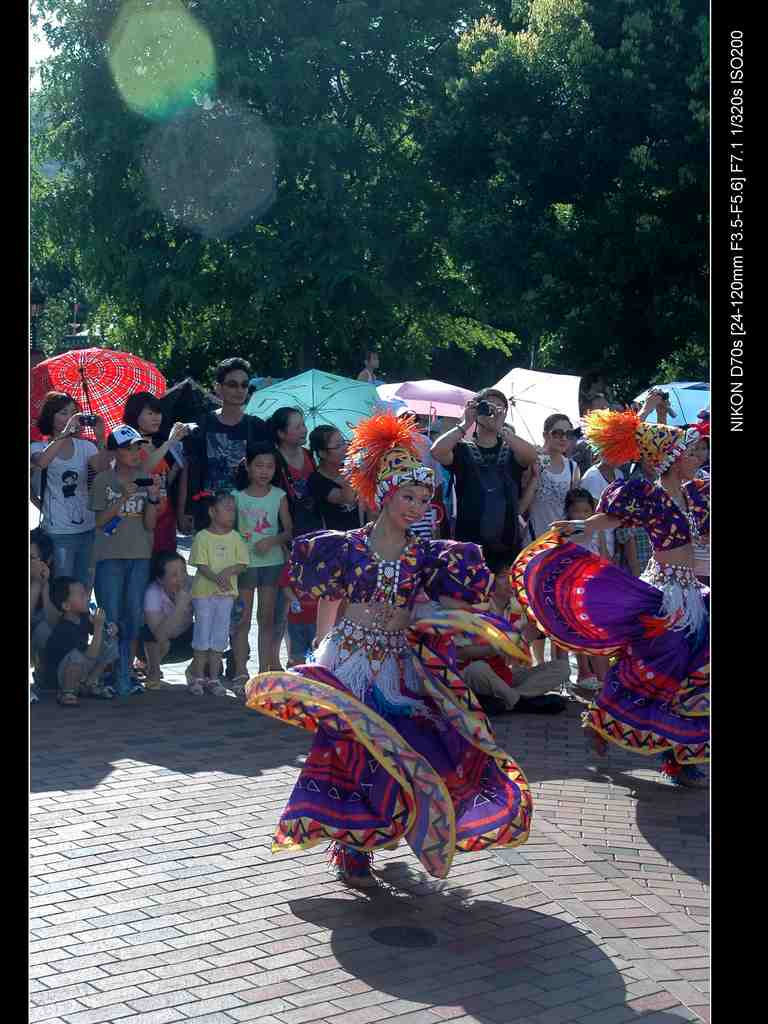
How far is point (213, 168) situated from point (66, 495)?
20560mm

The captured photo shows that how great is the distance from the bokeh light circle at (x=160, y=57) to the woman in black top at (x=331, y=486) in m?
20.3

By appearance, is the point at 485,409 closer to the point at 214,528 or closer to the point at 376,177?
the point at 214,528

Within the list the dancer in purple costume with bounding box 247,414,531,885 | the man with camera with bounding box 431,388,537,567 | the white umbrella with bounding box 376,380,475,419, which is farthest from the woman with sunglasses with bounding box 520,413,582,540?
the white umbrella with bounding box 376,380,475,419

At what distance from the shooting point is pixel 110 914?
17.6 ft

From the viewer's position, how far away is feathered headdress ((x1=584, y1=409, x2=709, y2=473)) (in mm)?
7816

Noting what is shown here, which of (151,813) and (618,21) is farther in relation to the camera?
(618,21)

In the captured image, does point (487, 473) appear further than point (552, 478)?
No

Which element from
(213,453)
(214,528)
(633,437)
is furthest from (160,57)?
(633,437)

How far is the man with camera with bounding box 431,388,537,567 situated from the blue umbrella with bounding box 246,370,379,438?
3932 mm

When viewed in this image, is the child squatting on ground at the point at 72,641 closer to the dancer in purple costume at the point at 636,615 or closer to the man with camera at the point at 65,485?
the man with camera at the point at 65,485

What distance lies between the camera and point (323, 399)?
1383cm
